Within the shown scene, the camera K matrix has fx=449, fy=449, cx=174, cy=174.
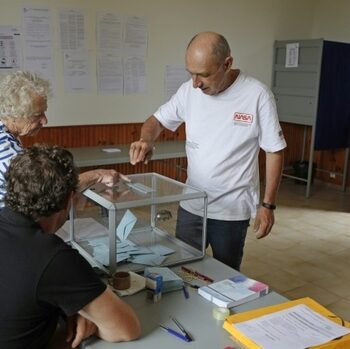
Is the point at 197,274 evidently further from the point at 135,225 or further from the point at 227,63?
the point at 227,63

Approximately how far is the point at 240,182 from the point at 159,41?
287 cm

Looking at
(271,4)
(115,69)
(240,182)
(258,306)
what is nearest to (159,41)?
(115,69)

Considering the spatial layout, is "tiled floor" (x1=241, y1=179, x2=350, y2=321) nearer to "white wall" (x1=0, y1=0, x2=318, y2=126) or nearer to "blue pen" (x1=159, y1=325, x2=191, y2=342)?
"white wall" (x1=0, y1=0, x2=318, y2=126)

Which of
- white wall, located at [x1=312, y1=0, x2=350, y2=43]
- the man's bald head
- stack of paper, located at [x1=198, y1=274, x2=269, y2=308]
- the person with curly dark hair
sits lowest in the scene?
stack of paper, located at [x1=198, y1=274, x2=269, y2=308]

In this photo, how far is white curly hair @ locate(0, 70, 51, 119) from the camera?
5.59 ft

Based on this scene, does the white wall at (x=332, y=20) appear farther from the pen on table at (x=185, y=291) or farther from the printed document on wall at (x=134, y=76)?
the pen on table at (x=185, y=291)

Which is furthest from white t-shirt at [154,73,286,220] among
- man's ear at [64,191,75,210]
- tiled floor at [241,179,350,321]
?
tiled floor at [241,179,350,321]

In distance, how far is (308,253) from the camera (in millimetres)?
3602

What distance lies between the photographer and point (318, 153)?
585 centimetres

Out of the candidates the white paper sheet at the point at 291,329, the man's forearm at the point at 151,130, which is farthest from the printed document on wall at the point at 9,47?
the white paper sheet at the point at 291,329

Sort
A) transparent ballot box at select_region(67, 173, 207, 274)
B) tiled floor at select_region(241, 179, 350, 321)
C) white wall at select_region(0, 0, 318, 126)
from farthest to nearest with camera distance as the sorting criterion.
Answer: white wall at select_region(0, 0, 318, 126) < tiled floor at select_region(241, 179, 350, 321) < transparent ballot box at select_region(67, 173, 207, 274)

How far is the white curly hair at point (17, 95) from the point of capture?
67.1 inches

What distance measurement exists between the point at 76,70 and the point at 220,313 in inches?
125

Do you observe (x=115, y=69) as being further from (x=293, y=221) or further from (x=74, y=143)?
(x=293, y=221)
